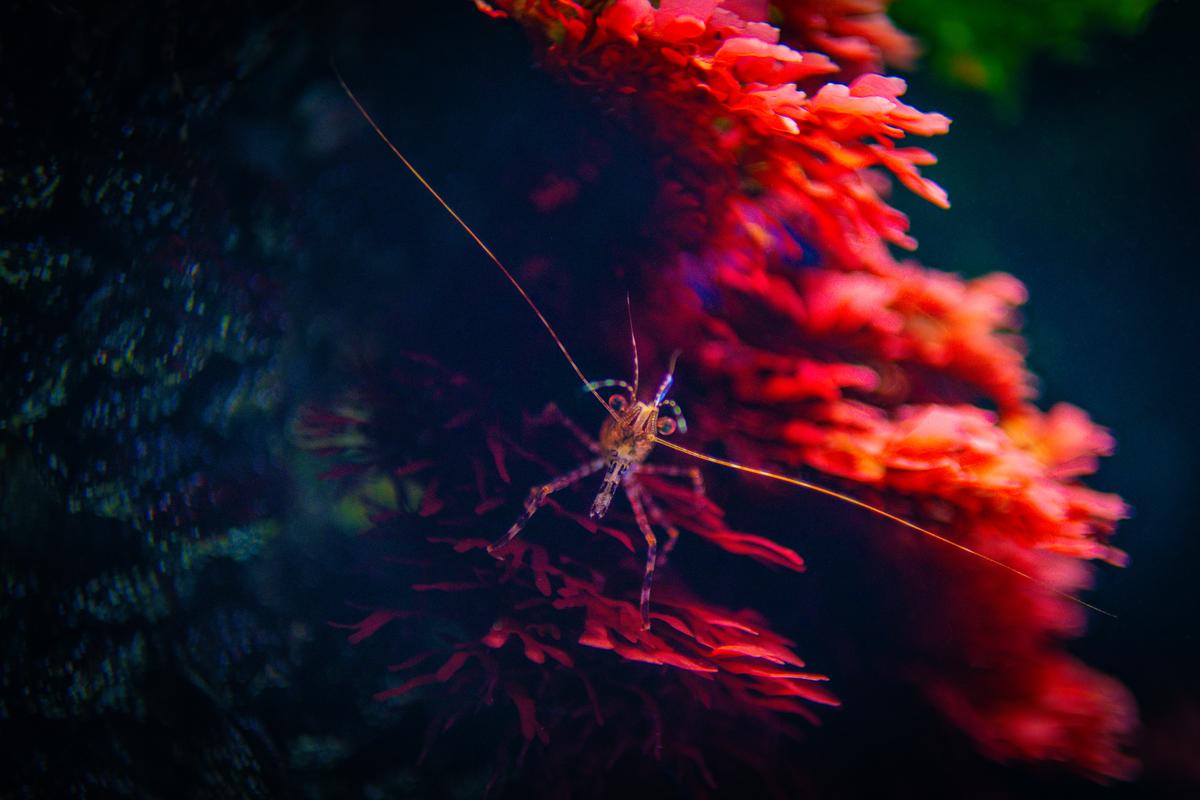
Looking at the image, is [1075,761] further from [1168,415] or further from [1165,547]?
[1168,415]

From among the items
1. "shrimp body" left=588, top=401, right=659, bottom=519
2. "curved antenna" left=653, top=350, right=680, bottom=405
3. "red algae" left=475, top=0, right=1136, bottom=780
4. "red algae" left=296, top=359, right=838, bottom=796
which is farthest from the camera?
"shrimp body" left=588, top=401, right=659, bottom=519

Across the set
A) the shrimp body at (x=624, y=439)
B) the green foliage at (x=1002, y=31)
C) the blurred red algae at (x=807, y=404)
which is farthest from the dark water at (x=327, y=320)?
the shrimp body at (x=624, y=439)

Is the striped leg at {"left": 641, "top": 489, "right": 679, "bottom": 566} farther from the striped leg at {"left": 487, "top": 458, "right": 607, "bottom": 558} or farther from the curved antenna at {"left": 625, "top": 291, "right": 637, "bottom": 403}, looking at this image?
the curved antenna at {"left": 625, "top": 291, "right": 637, "bottom": 403}

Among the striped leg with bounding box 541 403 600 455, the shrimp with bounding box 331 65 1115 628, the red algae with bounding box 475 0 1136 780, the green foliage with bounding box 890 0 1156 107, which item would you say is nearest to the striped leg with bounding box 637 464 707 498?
the shrimp with bounding box 331 65 1115 628

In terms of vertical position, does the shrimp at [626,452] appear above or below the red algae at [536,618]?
above

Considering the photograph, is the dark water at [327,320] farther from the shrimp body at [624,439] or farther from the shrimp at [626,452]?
the shrimp body at [624,439]

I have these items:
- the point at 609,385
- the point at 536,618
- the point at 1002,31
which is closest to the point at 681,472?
the point at 609,385
